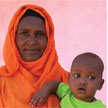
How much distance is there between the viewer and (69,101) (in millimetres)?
2264

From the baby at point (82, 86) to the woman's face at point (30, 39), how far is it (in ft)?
0.90

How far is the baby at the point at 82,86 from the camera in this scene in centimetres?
221

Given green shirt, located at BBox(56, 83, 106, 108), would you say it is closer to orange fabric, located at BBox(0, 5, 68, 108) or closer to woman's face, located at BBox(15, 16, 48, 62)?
orange fabric, located at BBox(0, 5, 68, 108)

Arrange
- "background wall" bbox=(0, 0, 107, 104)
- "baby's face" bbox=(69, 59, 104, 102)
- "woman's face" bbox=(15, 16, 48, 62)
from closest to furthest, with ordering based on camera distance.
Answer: "baby's face" bbox=(69, 59, 104, 102) < "woman's face" bbox=(15, 16, 48, 62) < "background wall" bbox=(0, 0, 107, 104)

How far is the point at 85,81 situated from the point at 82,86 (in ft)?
0.13

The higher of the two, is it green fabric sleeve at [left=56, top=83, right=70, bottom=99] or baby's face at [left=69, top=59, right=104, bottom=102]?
baby's face at [left=69, top=59, right=104, bottom=102]

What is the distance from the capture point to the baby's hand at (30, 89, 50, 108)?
2.29 m

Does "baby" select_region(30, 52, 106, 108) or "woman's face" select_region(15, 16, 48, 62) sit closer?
"baby" select_region(30, 52, 106, 108)

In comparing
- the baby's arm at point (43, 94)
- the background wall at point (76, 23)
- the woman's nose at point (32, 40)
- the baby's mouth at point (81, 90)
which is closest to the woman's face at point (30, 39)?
the woman's nose at point (32, 40)

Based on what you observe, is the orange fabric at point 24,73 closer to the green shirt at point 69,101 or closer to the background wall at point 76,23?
the green shirt at point 69,101

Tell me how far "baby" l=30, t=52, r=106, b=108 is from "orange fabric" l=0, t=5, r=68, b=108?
0.08m

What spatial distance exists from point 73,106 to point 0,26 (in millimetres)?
2625

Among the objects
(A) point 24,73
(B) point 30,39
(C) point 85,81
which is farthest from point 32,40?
(C) point 85,81

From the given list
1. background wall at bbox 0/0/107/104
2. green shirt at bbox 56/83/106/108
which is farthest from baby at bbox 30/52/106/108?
background wall at bbox 0/0/107/104
